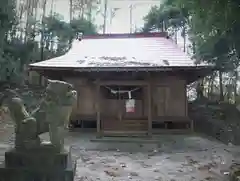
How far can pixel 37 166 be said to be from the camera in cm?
398

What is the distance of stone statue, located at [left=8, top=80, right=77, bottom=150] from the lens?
4082 mm

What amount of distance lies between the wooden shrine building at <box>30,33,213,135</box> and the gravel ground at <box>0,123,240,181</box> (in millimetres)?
1019

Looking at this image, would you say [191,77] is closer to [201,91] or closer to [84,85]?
[84,85]

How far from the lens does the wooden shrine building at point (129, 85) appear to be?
923cm

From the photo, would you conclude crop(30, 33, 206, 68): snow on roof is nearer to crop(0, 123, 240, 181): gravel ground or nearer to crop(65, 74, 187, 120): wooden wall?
crop(65, 74, 187, 120): wooden wall

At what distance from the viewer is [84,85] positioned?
10.5 metres

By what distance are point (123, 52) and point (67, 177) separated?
8073 mm

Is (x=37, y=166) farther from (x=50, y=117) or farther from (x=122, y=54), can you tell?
(x=122, y=54)


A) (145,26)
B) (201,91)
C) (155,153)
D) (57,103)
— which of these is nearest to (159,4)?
(145,26)

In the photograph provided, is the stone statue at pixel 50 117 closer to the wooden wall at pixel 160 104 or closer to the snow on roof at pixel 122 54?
the snow on roof at pixel 122 54

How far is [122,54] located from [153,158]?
5.64 meters

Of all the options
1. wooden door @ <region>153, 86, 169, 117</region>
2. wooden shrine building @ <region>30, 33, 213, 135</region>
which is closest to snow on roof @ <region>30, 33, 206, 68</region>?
wooden shrine building @ <region>30, 33, 213, 135</region>

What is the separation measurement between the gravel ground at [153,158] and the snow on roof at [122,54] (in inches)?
102

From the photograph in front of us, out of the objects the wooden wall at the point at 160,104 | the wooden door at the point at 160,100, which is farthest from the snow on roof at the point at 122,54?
the wooden door at the point at 160,100
